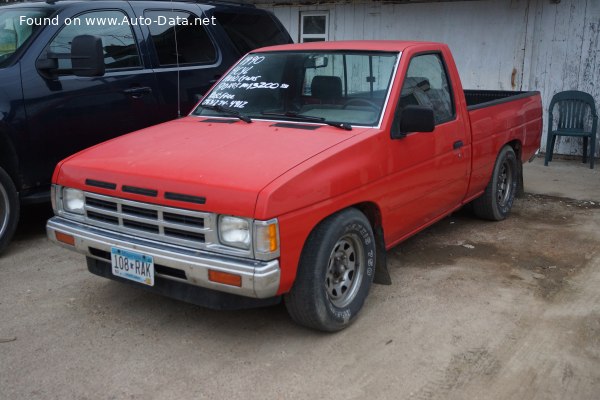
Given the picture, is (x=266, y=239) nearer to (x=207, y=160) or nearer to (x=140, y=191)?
(x=207, y=160)

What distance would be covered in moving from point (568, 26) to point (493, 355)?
6983 mm

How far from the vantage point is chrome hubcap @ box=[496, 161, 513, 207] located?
19.7 feet

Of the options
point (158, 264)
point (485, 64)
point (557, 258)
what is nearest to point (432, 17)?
point (485, 64)

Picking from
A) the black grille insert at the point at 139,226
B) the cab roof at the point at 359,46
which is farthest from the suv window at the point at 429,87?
the black grille insert at the point at 139,226

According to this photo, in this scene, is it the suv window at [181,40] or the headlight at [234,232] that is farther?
the suv window at [181,40]

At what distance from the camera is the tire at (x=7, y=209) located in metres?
4.75

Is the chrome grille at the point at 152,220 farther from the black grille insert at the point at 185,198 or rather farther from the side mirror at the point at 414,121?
the side mirror at the point at 414,121

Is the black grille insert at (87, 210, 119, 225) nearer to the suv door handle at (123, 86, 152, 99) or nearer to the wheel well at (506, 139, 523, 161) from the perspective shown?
the suv door handle at (123, 86, 152, 99)

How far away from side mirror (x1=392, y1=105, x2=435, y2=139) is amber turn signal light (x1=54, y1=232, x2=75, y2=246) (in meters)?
2.09

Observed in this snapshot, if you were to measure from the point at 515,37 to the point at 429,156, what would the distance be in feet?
18.9

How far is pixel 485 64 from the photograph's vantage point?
9578mm

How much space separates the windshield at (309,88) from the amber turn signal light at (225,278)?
1465 mm

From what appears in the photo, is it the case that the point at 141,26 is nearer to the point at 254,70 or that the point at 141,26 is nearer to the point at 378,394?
the point at 254,70

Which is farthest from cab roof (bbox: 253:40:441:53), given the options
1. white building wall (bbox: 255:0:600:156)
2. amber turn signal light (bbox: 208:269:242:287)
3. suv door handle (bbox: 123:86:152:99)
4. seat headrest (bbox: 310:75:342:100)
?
white building wall (bbox: 255:0:600:156)
